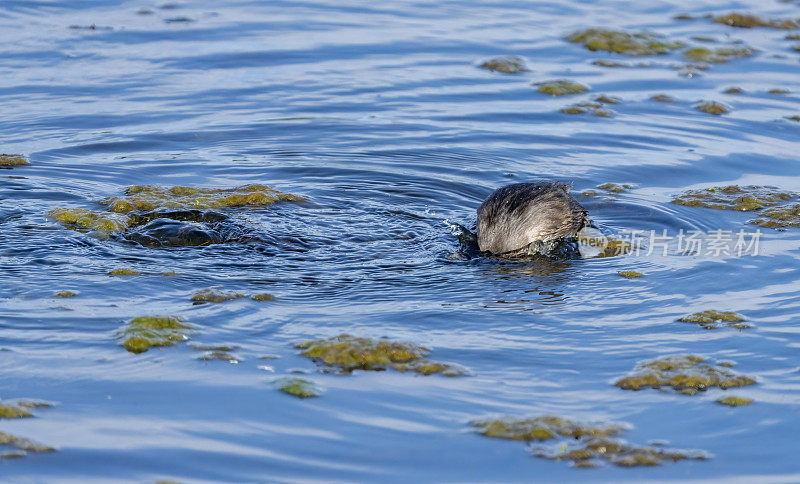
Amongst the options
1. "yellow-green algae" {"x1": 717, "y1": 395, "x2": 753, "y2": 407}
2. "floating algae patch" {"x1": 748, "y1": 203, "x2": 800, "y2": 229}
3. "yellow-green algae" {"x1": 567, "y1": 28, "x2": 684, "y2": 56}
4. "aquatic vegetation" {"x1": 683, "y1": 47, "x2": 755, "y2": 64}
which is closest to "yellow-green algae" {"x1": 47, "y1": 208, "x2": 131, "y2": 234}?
"yellow-green algae" {"x1": 717, "y1": 395, "x2": 753, "y2": 407}

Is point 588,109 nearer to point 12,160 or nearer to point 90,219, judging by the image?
point 90,219

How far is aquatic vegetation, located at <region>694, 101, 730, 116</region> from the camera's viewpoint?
12.0 m

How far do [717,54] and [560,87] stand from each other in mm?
3220

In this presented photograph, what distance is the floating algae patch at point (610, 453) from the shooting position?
4.76m

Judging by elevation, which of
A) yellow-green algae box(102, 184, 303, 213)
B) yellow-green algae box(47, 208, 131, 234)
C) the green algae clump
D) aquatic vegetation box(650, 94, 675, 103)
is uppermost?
aquatic vegetation box(650, 94, 675, 103)

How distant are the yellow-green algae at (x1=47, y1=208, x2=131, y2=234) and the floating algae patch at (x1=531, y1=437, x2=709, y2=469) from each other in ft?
14.0

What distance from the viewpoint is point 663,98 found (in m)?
12.4

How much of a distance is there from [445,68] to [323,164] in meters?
4.09

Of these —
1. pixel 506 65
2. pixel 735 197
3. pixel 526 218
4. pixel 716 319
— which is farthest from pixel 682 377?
pixel 506 65

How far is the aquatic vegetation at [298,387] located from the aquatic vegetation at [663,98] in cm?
817

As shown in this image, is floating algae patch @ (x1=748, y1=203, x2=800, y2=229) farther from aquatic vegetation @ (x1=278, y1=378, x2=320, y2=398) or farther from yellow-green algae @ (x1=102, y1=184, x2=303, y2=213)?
aquatic vegetation @ (x1=278, y1=378, x2=320, y2=398)

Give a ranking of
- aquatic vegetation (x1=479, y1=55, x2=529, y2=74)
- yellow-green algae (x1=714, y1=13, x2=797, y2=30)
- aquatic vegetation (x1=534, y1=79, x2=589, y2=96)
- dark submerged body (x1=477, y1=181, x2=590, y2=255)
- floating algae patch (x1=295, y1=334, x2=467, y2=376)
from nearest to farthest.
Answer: floating algae patch (x1=295, y1=334, x2=467, y2=376), dark submerged body (x1=477, y1=181, x2=590, y2=255), aquatic vegetation (x1=534, y1=79, x2=589, y2=96), aquatic vegetation (x1=479, y1=55, x2=529, y2=74), yellow-green algae (x1=714, y1=13, x2=797, y2=30)

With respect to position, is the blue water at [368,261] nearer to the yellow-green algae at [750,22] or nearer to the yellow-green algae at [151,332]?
the yellow-green algae at [151,332]

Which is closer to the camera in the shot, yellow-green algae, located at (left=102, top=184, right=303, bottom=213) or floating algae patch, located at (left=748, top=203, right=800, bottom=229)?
yellow-green algae, located at (left=102, top=184, right=303, bottom=213)
